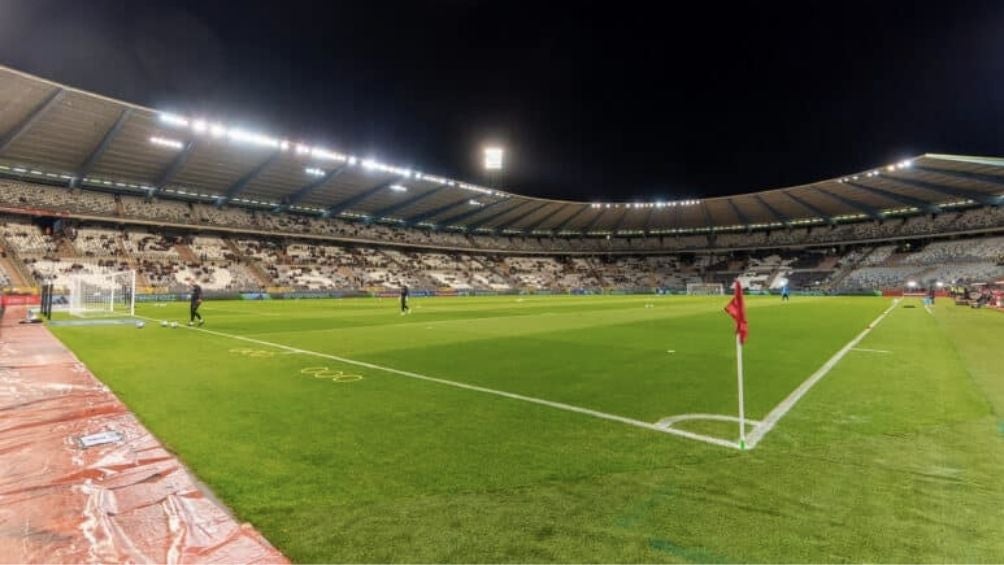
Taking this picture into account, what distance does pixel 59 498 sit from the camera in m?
4.05

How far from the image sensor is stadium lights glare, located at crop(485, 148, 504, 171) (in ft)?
250

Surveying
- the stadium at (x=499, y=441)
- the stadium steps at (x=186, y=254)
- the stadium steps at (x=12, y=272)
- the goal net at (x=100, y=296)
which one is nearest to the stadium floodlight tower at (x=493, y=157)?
the stadium steps at (x=186, y=254)

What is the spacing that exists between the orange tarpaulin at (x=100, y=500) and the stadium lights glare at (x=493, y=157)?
72170mm

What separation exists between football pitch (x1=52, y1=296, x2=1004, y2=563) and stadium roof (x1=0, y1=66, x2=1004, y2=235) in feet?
133

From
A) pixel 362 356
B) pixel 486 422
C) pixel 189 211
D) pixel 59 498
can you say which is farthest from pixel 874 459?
pixel 189 211

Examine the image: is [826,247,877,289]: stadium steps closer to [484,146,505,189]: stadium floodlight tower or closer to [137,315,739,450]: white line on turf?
[484,146,505,189]: stadium floodlight tower

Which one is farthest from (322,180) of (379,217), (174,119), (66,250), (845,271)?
(845,271)

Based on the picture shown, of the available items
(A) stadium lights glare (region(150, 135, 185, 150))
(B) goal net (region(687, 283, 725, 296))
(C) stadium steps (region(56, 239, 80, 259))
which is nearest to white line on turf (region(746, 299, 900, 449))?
(A) stadium lights glare (region(150, 135, 185, 150))

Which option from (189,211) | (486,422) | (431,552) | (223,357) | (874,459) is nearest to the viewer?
(431,552)

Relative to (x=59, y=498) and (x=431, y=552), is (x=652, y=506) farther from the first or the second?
(x=59, y=498)

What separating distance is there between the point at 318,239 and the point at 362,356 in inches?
2495

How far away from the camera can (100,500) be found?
158 inches

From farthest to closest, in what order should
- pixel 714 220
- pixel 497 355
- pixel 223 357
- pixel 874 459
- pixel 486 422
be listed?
pixel 714 220
pixel 497 355
pixel 223 357
pixel 486 422
pixel 874 459

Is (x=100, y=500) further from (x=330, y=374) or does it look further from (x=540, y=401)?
(x=330, y=374)
